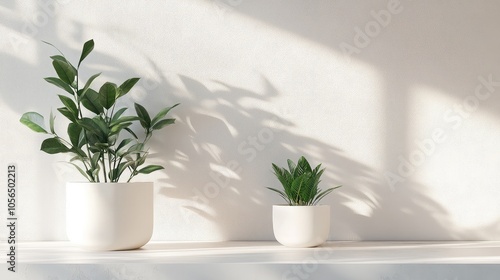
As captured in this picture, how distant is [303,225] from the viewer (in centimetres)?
188

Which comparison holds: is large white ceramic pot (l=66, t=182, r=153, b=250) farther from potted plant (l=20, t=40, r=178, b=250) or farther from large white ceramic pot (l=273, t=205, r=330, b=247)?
large white ceramic pot (l=273, t=205, r=330, b=247)

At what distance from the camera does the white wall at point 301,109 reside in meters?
2.11

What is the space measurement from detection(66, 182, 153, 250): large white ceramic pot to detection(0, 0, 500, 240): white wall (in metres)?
0.28

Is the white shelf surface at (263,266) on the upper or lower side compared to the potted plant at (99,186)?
lower

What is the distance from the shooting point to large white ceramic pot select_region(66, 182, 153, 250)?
5.98ft

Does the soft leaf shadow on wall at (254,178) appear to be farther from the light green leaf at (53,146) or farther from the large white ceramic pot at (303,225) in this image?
the light green leaf at (53,146)

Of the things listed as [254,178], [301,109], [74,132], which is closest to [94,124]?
[74,132]

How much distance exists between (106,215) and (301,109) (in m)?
0.72

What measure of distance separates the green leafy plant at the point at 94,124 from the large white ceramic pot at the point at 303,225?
1.39 feet

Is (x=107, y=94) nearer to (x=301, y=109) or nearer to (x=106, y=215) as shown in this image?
Result: (x=106, y=215)

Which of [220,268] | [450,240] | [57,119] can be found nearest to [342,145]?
[450,240]

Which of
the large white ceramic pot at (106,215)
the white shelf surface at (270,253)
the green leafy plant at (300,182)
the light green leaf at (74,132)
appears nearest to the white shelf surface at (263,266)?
the white shelf surface at (270,253)

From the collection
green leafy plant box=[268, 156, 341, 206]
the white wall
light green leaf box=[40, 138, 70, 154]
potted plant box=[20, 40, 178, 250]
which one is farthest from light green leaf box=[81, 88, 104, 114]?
green leafy plant box=[268, 156, 341, 206]

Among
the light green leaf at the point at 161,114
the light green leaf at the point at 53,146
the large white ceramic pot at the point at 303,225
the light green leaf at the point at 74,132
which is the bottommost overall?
the large white ceramic pot at the point at 303,225
